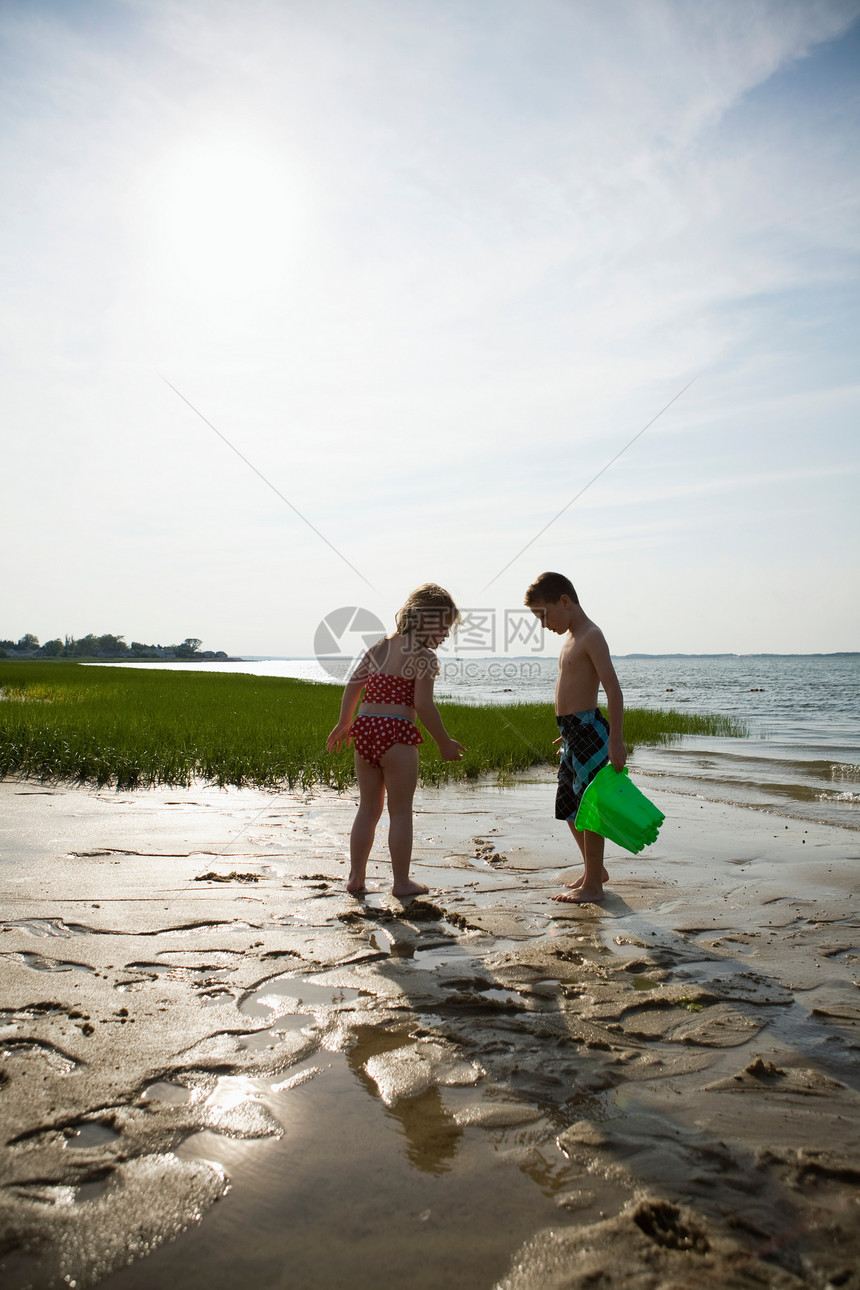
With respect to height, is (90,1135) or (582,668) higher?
(582,668)

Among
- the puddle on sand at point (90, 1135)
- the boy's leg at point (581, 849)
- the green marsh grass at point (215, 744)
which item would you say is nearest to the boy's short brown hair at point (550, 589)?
the boy's leg at point (581, 849)

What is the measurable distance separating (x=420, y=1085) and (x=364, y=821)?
1.89 m

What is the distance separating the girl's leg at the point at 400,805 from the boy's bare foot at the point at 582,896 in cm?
70

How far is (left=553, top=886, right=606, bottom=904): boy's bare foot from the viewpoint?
3723mm

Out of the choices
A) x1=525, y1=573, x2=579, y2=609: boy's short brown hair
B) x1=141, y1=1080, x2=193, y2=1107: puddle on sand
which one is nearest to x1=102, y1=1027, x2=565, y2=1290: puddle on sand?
x1=141, y1=1080, x2=193, y2=1107: puddle on sand

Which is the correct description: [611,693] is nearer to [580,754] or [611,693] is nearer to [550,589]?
[580,754]

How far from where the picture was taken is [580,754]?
4.04 metres

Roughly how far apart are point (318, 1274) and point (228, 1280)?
0.15 metres

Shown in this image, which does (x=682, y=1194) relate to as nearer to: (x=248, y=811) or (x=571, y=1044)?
(x=571, y=1044)

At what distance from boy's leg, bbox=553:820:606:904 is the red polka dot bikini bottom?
1.02 m

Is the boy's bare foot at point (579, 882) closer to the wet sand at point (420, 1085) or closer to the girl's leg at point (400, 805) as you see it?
the wet sand at point (420, 1085)

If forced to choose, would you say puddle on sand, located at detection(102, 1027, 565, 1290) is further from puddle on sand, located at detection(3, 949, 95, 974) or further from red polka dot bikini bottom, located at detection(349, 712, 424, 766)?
red polka dot bikini bottom, located at detection(349, 712, 424, 766)

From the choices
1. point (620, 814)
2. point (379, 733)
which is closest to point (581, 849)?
point (620, 814)

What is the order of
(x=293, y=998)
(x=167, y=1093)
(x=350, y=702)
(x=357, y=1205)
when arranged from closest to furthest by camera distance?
(x=357, y=1205) → (x=167, y=1093) → (x=293, y=998) → (x=350, y=702)
